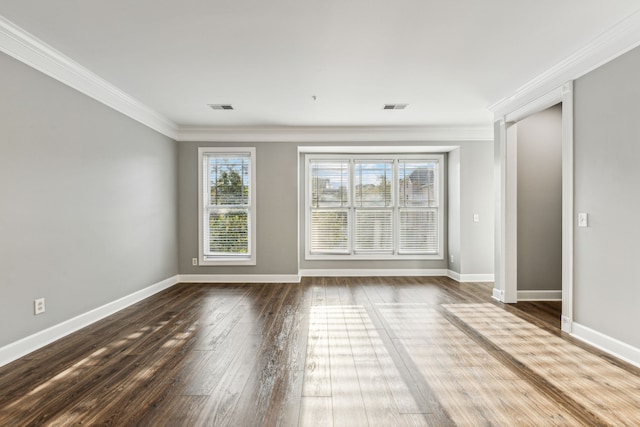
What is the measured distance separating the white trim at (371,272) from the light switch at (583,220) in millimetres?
3456

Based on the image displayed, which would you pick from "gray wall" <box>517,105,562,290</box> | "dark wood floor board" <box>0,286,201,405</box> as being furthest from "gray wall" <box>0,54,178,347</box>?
"gray wall" <box>517,105,562,290</box>

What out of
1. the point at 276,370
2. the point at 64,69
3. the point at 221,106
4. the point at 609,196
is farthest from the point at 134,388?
the point at 609,196

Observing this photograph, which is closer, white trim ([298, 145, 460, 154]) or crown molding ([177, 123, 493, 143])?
crown molding ([177, 123, 493, 143])

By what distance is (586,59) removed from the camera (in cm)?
323

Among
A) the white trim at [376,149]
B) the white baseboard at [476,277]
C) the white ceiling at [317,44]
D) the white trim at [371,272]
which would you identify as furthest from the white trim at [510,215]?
the white trim at [371,272]

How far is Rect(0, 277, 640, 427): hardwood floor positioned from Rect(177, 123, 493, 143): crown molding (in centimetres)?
315

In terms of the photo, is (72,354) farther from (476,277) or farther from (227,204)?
(476,277)

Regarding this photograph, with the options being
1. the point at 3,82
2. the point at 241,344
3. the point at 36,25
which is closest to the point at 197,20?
the point at 36,25

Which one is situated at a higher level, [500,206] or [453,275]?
[500,206]

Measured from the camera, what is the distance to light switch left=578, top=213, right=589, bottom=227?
3.31 metres

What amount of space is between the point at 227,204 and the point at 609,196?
17.4 ft

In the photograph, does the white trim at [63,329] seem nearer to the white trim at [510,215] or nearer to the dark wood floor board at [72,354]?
the dark wood floor board at [72,354]

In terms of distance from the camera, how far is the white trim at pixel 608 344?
279cm

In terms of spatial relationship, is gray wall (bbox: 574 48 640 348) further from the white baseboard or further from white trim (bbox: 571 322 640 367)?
the white baseboard
